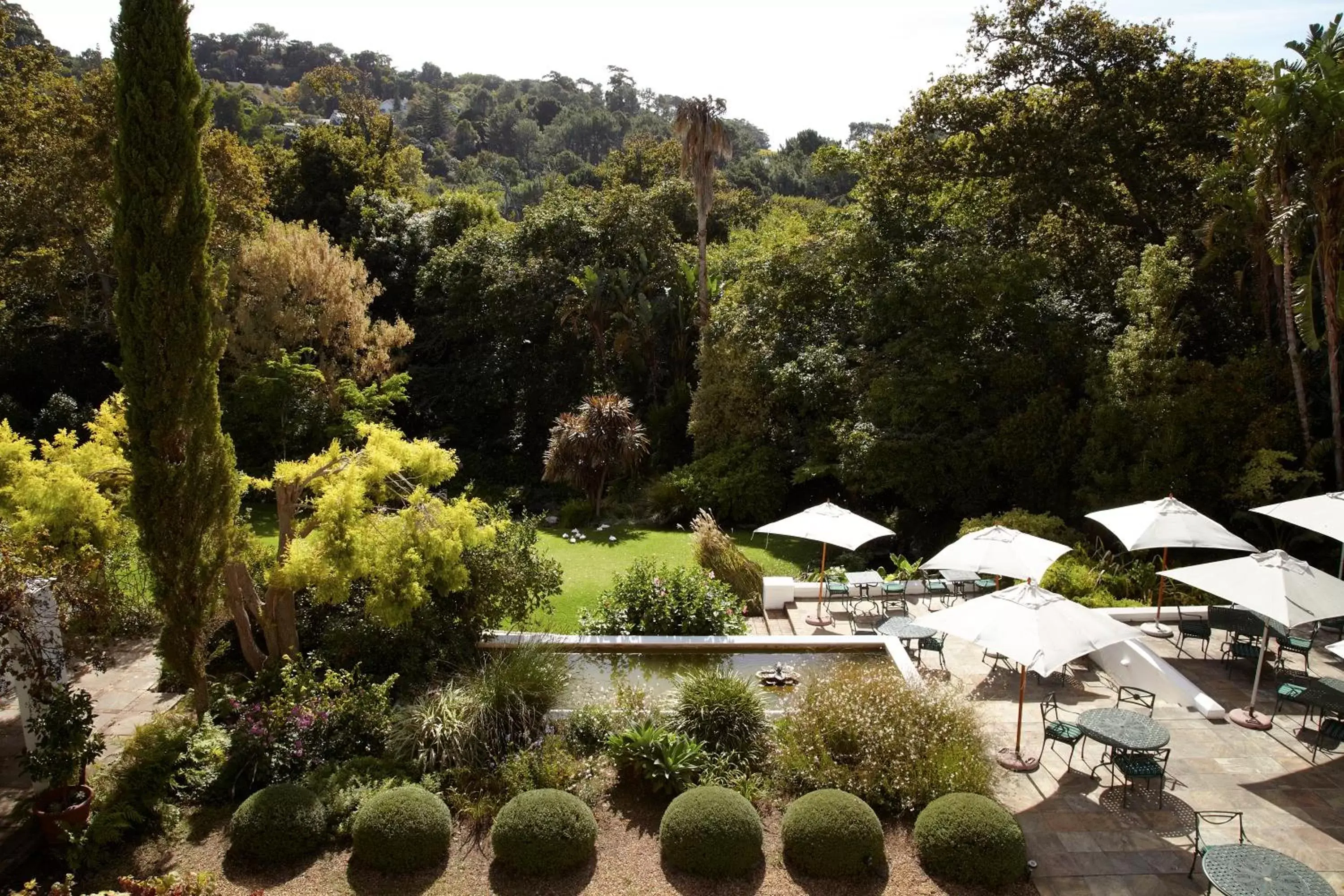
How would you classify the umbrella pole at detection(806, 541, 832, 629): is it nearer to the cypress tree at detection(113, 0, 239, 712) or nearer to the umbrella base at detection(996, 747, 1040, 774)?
the umbrella base at detection(996, 747, 1040, 774)

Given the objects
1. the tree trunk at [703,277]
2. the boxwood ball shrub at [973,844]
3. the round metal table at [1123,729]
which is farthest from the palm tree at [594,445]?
the boxwood ball shrub at [973,844]

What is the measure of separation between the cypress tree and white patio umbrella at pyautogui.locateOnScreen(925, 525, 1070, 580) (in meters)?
8.94

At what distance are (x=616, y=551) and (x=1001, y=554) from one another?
916 centimetres

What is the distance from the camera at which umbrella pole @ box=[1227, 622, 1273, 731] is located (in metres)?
10.1

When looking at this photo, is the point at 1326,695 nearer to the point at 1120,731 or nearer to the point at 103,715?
the point at 1120,731

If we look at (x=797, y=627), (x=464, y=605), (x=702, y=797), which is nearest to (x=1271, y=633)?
(x=797, y=627)

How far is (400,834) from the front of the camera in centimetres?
783

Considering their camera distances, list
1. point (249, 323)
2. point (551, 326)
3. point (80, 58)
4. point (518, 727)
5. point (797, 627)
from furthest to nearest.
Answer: point (80, 58), point (551, 326), point (249, 323), point (797, 627), point (518, 727)

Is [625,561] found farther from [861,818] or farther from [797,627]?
[861,818]

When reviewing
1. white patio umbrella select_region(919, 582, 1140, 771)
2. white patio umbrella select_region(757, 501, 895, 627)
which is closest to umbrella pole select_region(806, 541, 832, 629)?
white patio umbrella select_region(757, 501, 895, 627)

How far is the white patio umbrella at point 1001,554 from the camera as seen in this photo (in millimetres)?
11289

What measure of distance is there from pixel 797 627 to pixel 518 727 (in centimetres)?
564

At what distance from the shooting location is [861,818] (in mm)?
7828

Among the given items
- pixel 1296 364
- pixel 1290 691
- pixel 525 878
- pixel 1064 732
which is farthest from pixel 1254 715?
pixel 525 878
